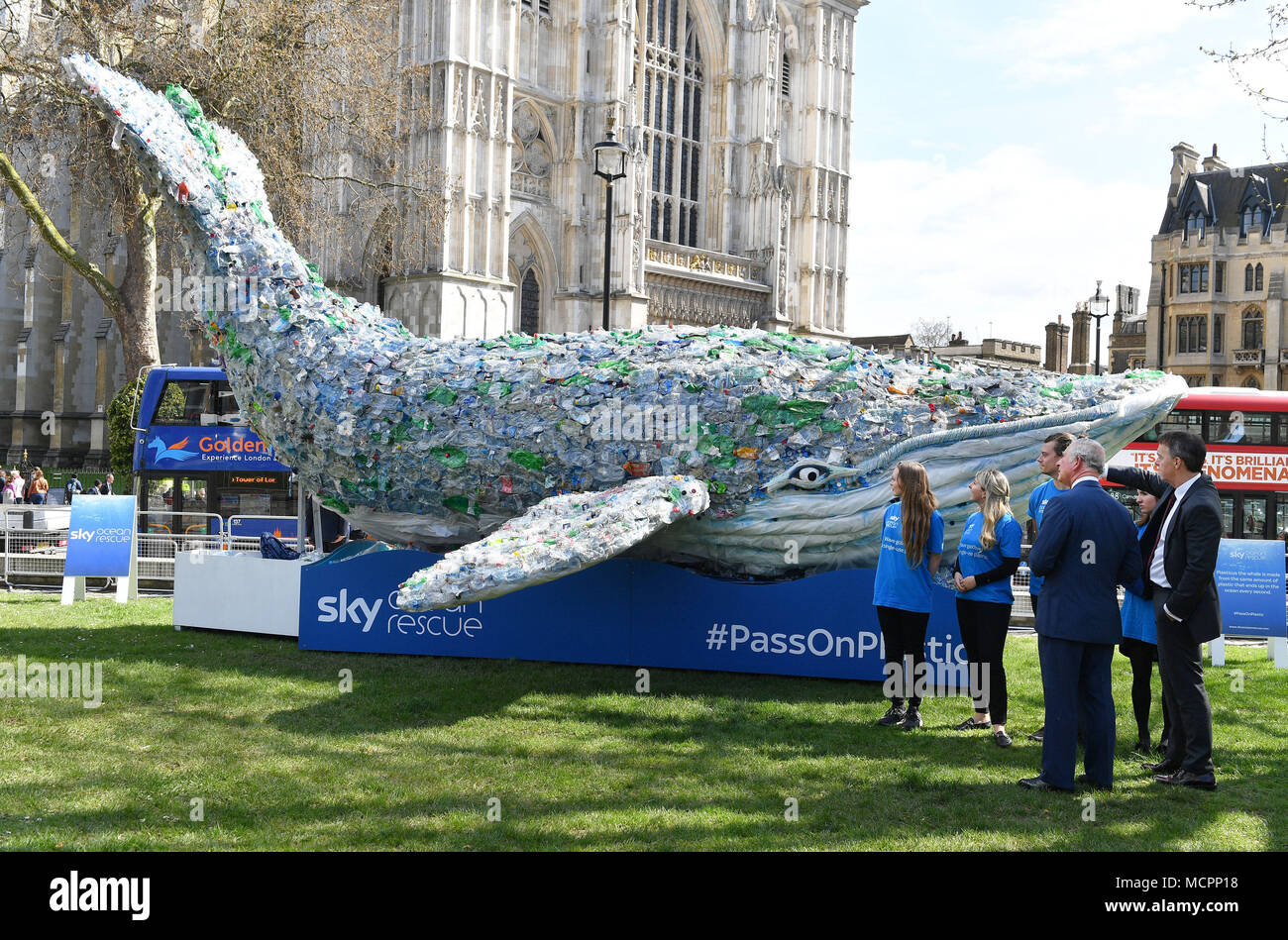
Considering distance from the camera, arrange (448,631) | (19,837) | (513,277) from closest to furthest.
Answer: (19,837)
(448,631)
(513,277)

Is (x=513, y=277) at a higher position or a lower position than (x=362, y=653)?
higher

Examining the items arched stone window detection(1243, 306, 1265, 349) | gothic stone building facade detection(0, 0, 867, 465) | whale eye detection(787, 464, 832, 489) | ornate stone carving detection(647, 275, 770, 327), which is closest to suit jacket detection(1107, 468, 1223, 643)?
whale eye detection(787, 464, 832, 489)

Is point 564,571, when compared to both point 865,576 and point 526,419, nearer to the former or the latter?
point 526,419

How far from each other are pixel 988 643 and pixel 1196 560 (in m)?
1.67

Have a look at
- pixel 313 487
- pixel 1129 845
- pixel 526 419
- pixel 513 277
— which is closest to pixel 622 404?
pixel 526 419

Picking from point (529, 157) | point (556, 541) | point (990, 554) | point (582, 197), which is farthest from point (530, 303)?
point (990, 554)

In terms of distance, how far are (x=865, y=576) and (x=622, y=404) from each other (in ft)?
8.17

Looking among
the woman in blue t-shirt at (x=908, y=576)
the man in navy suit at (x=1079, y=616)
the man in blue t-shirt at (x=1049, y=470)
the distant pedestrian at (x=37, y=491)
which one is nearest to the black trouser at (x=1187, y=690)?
the man in navy suit at (x=1079, y=616)

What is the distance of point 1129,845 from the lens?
572 centimetres

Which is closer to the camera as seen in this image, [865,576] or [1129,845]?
[1129,845]

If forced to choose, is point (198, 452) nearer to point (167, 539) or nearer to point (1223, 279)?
point (167, 539)

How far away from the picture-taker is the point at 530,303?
41.9 metres

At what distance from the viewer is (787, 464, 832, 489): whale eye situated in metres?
9.20

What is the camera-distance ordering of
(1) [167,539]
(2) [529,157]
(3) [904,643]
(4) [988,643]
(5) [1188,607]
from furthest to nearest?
1. (2) [529,157]
2. (1) [167,539]
3. (3) [904,643]
4. (4) [988,643]
5. (5) [1188,607]
